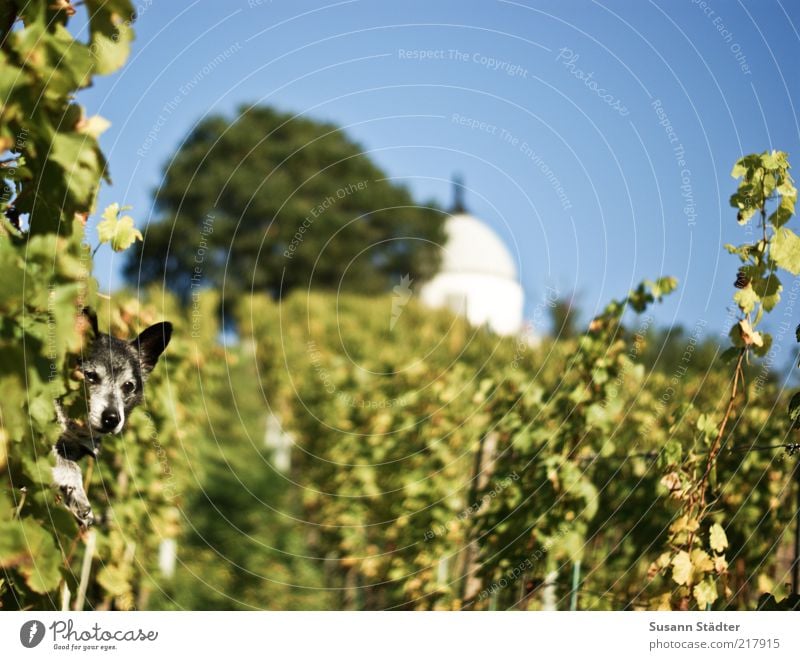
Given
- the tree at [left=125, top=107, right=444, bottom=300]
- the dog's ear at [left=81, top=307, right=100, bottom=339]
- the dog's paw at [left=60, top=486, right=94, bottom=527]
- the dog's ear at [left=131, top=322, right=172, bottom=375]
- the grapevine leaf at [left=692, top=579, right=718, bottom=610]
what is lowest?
the grapevine leaf at [left=692, top=579, right=718, bottom=610]

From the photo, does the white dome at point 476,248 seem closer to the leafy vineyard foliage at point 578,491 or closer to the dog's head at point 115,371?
the leafy vineyard foliage at point 578,491

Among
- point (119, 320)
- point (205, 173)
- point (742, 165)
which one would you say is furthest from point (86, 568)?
point (205, 173)

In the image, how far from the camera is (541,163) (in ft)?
13.4

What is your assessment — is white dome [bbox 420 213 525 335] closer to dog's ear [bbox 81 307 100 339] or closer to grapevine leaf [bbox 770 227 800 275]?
grapevine leaf [bbox 770 227 800 275]

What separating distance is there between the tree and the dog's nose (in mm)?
27616

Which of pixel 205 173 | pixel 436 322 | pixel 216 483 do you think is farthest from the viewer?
pixel 205 173

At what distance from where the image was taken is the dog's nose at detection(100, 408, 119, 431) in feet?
9.76

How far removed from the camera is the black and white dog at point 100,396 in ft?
9.11

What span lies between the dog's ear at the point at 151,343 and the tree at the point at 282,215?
2712 cm

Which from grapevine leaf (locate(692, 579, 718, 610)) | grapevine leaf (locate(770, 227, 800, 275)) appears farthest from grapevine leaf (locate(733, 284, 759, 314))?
grapevine leaf (locate(692, 579, 718, 610))

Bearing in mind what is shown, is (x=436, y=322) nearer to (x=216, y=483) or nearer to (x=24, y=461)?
(x=216, y=483)

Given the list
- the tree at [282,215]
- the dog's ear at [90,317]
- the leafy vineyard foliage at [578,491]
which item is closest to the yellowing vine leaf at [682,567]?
the leafy vineyard foliage at [578,491]

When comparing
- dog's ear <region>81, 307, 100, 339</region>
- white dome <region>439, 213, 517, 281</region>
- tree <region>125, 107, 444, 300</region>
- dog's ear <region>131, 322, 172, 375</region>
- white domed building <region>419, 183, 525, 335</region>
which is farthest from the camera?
tree <region>125, 107, 444, 300</region>
